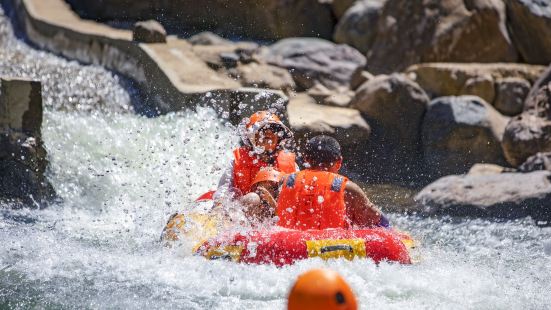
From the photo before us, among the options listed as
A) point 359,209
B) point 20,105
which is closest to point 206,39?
point 20,105

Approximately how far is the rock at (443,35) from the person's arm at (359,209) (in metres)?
7.84

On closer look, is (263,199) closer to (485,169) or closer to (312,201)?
(312,201)

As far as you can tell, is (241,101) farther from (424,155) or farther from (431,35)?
(431,35)

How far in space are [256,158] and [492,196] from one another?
3.37m

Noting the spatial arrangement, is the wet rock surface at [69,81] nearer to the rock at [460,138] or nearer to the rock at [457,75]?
the rock at [460,138]

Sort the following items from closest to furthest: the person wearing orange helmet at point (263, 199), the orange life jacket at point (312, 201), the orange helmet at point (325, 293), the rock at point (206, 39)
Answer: the orange helmet at point (325, 293) → the orange life jacket at point (312, 201) → the person wearing orange helmet at point (263, 199) → the rock at point (206, 39)

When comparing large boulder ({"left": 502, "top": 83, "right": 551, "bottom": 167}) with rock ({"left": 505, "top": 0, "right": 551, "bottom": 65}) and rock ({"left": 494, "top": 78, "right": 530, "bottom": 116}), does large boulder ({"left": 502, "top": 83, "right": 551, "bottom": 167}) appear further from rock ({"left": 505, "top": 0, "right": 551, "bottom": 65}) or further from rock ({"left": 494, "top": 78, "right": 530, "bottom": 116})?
rock ({"left": 505, "top": 0, "right": 551, "bottom": 65})

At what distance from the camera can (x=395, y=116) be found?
1166cm

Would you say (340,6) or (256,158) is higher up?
(256,158)

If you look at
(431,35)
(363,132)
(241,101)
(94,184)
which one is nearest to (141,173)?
(94,184)

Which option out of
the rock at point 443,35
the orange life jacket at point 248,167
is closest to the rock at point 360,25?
the rock at point 443,35

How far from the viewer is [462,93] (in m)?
12.6

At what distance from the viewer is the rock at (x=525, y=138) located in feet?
35.0

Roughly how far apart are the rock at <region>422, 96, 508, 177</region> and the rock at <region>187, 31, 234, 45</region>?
3898 millimetres
